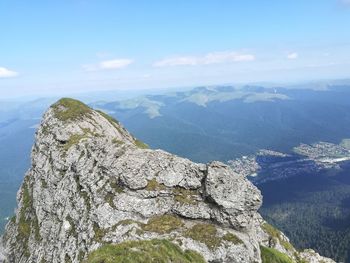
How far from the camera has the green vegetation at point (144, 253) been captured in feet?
170

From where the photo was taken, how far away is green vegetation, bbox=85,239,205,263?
5178 centimetres

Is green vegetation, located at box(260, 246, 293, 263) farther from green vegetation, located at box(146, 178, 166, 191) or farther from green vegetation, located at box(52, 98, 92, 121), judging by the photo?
green vegetation, located at box(52, 98, 92, 121)

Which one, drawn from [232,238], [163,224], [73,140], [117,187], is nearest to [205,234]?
[232,238]

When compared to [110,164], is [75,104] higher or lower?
higher

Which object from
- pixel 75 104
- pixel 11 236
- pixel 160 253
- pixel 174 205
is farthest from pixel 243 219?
pixel 75 104

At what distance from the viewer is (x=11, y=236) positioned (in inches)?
3905

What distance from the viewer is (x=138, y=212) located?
2635 inches

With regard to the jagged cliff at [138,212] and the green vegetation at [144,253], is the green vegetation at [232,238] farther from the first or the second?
the green vegetation at [144,253]

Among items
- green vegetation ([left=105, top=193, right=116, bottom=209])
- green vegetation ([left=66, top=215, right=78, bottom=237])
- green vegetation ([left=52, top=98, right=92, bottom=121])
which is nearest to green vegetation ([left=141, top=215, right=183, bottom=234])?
green vegetation ([left=105, top=193, right=116, bottom=209])

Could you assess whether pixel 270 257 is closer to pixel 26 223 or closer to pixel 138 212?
pixel 138 212

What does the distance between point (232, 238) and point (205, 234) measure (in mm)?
4396

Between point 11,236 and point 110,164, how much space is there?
135ft

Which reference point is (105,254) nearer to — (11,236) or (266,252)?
(266,252)

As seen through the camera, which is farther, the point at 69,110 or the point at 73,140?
the point at 69,110
